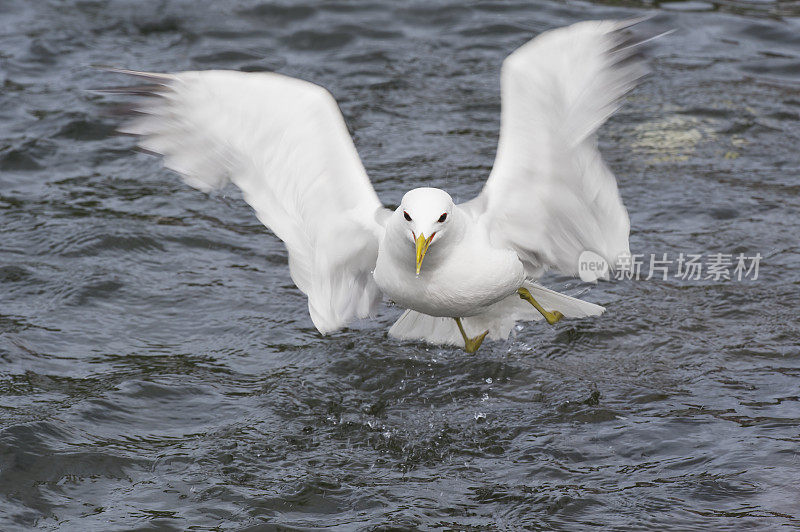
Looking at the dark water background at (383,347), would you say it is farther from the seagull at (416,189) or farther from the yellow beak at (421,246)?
the yellow beak at (421,246)

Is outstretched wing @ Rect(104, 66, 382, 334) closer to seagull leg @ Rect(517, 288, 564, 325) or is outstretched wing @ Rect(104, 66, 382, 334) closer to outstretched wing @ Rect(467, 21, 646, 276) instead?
outstretched wing @ Rect(467, 21, 646, 276)

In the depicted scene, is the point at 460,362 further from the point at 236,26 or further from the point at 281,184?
the point at 236,26

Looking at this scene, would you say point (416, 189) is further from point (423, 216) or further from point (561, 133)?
point (561, 133)

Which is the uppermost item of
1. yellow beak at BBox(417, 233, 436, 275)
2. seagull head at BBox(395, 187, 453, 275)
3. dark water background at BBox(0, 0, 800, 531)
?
seagull head at BBox(395, 187, 453, 275)

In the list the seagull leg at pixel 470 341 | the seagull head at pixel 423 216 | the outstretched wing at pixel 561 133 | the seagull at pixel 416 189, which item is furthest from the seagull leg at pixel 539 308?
the seagull head at pixel 423 216

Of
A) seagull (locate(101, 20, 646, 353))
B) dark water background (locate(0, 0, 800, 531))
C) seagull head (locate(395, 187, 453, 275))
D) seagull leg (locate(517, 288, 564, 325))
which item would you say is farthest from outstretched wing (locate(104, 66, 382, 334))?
seagull leg (locate(517, 288, 564, 325))

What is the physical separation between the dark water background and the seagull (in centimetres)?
62

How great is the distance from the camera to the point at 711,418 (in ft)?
18.9

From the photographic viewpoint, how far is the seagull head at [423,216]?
15.7ft

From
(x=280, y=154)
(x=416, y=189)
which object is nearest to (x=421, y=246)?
(x=416, y=189)

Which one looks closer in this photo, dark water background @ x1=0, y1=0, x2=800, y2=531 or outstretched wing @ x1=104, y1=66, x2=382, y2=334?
dark water background @ x1=0, y1=0, x2=800, y2=531

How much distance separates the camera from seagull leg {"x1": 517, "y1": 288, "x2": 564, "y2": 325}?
6148mm

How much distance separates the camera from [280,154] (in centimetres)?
549

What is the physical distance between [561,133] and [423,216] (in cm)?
76
